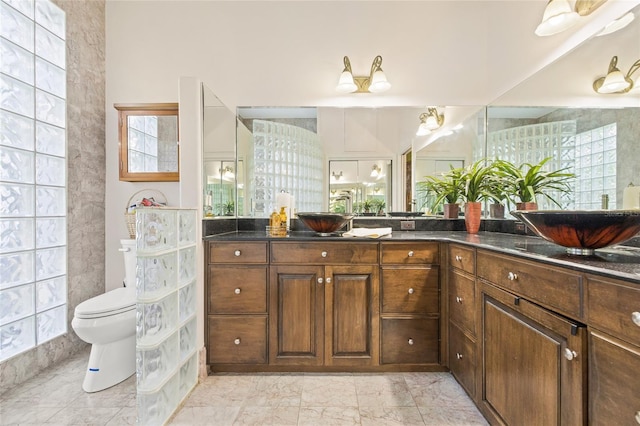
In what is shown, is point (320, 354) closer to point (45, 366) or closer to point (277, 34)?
point (45, 366)

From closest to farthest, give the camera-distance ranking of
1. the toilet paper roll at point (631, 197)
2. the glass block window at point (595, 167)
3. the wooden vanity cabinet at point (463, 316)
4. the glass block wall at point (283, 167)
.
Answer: the toilet paper roll at point (631, 197) → the glass block window at point (595, 167) → the wooden vanity cabinet at point (463, 316) → the glass block wall at point (283, 167)

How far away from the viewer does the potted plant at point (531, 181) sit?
178 cm

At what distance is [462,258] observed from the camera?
1.67m

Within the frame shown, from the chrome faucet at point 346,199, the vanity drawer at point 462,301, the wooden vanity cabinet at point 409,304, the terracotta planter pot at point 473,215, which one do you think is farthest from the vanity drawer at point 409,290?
the chrome faucet at point 346,199

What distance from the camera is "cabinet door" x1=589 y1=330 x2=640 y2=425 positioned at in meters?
0.74

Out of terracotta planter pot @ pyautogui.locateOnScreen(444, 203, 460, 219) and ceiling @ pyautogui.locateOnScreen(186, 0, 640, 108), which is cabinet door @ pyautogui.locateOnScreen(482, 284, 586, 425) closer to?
terracotta planter pot @ pyautogui.locateOnScreen(444, 203, 460, 219)

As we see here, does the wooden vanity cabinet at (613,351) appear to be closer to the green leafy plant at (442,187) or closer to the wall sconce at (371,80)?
the green leafy plant at (442,187)

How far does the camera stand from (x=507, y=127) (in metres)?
2.22

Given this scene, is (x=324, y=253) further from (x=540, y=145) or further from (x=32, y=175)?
(x=32, y=175)

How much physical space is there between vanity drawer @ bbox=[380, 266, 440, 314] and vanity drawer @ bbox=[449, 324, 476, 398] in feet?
0.61

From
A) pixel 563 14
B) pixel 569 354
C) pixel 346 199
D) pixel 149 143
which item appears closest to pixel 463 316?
pixel 569 354

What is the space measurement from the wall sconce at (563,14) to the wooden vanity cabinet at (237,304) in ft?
6.77

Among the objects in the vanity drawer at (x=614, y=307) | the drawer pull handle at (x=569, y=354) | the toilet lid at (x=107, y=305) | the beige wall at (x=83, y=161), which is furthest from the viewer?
the beige wall at (x=83, y=161)

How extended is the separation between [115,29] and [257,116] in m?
1.35
